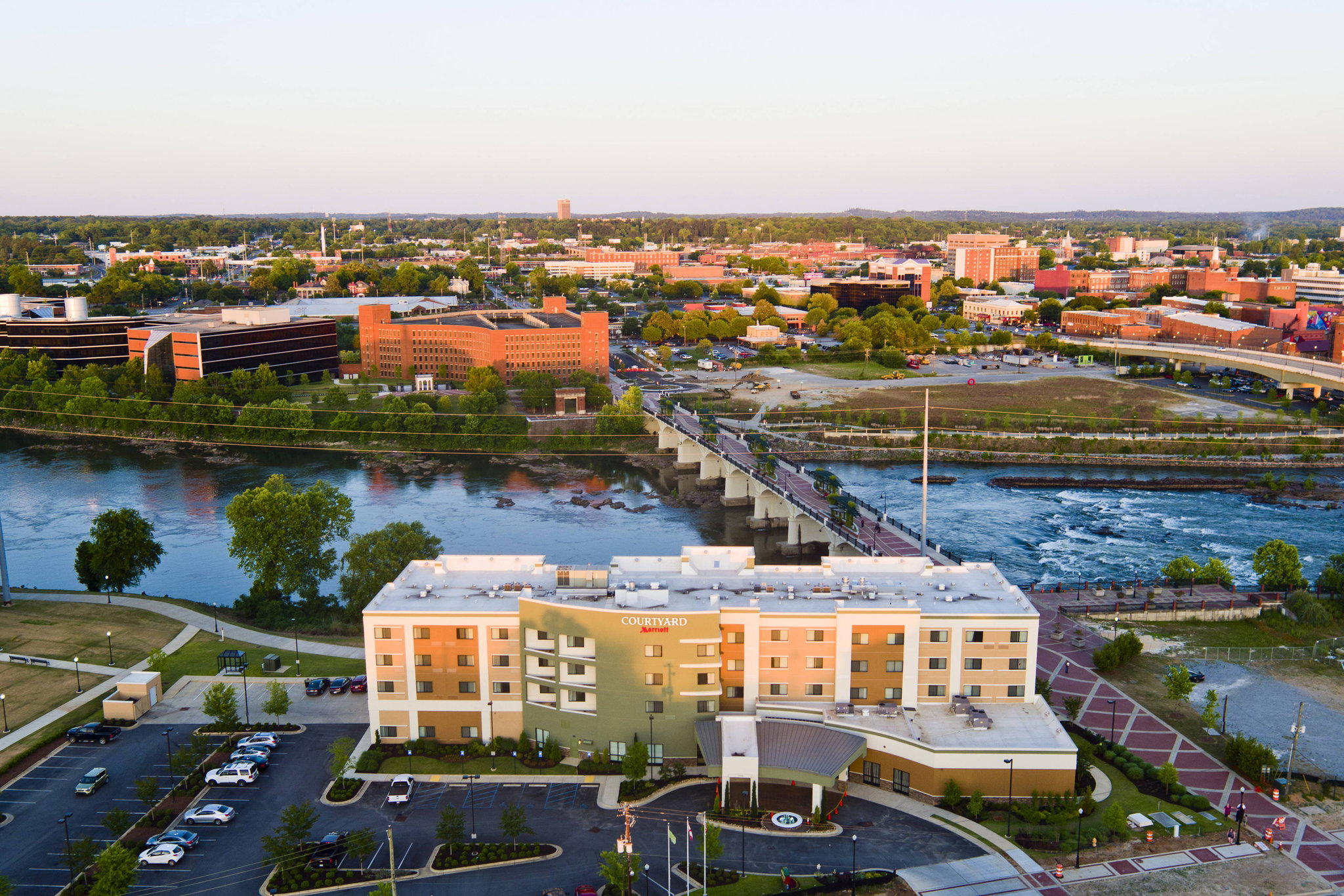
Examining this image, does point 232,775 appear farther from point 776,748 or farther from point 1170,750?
point 1170,750

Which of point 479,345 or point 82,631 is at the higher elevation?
point 479,345

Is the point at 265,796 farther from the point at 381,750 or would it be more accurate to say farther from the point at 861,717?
the point at 861,717

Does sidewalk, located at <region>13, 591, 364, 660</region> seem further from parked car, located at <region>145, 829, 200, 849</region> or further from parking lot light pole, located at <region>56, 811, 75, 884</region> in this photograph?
parked car, located at <region>145, 829, 200, 849</region>

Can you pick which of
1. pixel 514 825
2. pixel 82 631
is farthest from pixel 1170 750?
pixel 82 631

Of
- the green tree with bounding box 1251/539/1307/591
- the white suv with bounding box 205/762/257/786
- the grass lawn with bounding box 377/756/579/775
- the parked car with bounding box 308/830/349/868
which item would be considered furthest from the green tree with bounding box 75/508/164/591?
the green tree with bounding box 1251/539/1307/591

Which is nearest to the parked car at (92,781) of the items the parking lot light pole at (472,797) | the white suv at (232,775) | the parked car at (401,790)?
the white suv at (232,775)
